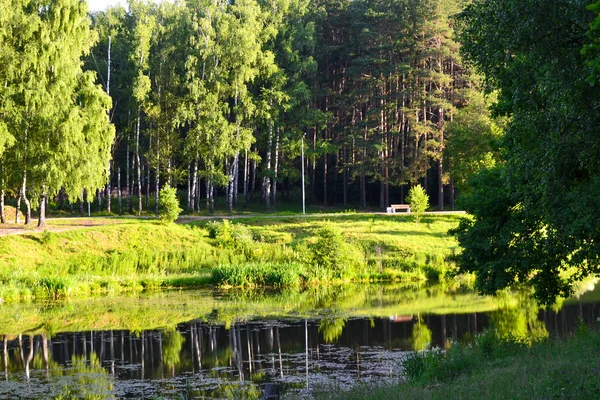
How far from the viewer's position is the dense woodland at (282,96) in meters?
62.9

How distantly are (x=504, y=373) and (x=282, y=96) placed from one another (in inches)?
2159

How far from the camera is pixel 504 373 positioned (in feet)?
45.9

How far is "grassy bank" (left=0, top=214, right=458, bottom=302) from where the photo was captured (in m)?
37.3

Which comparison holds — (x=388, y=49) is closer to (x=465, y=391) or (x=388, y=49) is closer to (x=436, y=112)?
(x=436, y=112)

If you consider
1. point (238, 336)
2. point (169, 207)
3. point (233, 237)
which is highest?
point (169, 207)

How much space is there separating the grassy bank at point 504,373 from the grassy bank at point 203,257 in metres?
21.6

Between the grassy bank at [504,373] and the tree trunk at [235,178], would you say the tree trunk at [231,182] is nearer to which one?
the tree trunk at [235,178]

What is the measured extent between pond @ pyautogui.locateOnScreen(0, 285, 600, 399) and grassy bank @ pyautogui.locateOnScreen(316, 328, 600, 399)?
1.63 meters

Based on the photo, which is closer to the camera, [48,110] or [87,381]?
[87,381]

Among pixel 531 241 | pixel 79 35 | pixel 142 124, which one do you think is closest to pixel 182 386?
pixel 531 241

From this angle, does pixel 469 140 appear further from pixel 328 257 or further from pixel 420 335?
pixel 420 335

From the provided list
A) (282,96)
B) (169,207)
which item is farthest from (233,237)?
(282,96)

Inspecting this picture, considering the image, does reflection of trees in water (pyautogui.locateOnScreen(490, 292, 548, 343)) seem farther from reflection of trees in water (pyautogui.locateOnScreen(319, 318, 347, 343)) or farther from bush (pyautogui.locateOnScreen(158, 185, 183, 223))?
bush (pyautogui.locateOnScreen(158, 185, 183, 223))

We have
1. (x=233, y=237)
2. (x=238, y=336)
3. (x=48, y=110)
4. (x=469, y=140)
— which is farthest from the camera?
(x=469, y=140)
